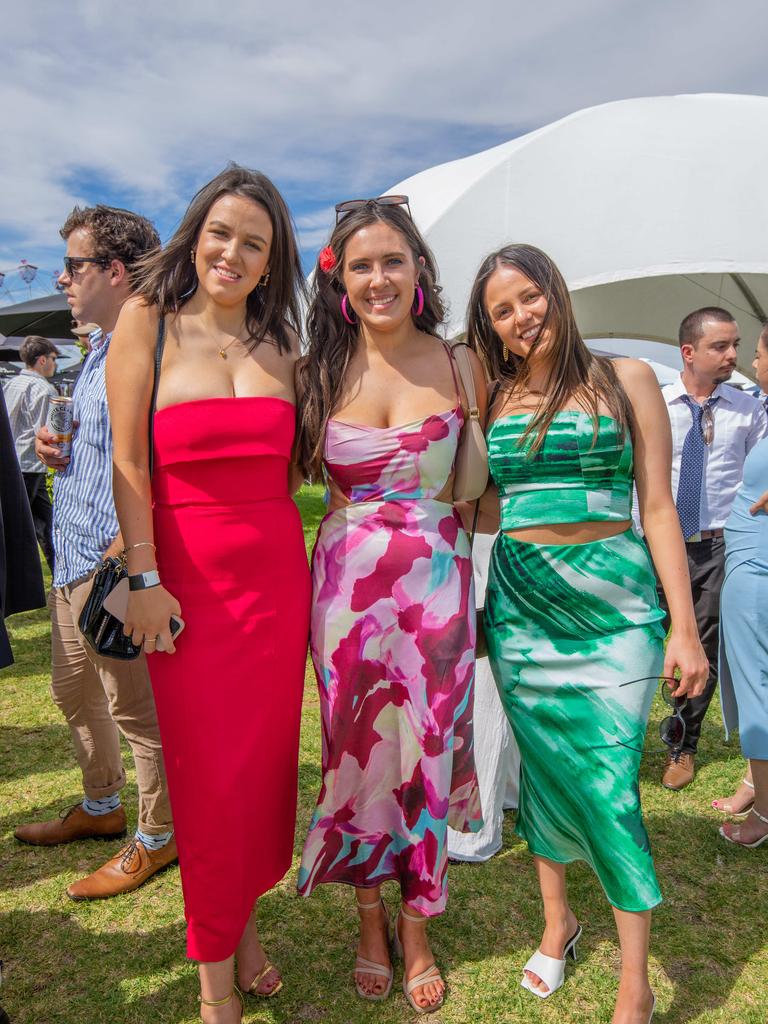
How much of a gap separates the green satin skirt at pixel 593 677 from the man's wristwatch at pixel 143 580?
1038mm

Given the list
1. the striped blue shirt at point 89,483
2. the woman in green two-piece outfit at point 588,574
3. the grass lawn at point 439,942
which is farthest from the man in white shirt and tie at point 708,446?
the striped blue shirt at point 89,483

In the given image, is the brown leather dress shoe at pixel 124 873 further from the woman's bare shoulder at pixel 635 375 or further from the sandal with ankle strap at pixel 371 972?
the woman's bare shoulder at pixel 635 375

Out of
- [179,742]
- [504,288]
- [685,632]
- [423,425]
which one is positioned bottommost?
[179,742]

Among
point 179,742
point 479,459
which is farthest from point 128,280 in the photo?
point 179,742

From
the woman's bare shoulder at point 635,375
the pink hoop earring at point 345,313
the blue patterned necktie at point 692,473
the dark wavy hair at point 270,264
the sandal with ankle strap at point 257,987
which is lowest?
the sandal with ankle strap at point 257,987

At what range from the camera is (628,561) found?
7.00 feet

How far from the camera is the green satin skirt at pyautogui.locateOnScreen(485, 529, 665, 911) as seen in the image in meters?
2.09

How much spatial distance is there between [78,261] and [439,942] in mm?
2770

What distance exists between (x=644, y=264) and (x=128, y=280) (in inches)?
116

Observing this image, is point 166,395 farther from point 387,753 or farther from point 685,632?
point 685,632

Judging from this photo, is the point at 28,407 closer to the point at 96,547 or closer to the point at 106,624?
the point at 96,547

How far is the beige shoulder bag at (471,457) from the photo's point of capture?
223 centimetres

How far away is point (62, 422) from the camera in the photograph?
256 cm

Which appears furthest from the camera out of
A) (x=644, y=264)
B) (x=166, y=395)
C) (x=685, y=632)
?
(x=644, y=264)
